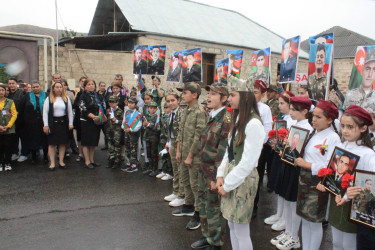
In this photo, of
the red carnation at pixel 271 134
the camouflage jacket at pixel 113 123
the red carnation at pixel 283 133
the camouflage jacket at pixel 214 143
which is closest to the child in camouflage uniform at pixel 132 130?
the camouflage jacket at pixel 113 123

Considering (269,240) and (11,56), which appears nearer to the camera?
(269,240)

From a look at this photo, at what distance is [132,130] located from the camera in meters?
6.99

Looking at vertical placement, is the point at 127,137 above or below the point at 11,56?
below

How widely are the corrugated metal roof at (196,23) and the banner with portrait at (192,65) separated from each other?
7618 millimetres

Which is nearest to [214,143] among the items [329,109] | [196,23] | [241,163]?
[241,163]

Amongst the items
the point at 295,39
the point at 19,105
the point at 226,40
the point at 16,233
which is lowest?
the point at 16,233

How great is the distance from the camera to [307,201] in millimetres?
3117

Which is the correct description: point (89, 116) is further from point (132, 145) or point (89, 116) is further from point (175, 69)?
point (175, 69)

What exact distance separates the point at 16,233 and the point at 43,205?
98 centimetres

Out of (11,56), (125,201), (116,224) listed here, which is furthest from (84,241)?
(11,56)

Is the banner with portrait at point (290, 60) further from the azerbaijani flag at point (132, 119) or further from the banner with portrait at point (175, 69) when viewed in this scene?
the azerbaijani flag at point (132, 119)

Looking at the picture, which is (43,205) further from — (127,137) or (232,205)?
(232,205)

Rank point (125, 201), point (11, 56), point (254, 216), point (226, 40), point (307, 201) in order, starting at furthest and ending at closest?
point (226, 40) → point (11, 56) → point (125, 201) → point (254, 216) → point (307, 201)

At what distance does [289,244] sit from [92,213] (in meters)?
3.03
